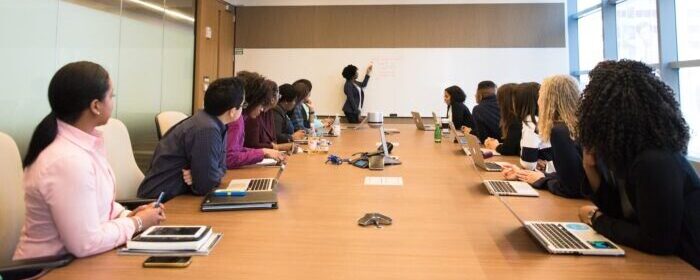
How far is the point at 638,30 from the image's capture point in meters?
4.83

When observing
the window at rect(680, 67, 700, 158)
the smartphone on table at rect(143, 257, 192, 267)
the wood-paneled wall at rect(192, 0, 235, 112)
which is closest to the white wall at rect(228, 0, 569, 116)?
the wood-paneled wall at rect(192, 0, 235, 112)

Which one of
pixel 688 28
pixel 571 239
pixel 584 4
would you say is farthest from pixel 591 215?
pixel 584 4

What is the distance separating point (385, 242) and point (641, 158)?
731 mm

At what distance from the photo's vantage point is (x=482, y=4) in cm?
673

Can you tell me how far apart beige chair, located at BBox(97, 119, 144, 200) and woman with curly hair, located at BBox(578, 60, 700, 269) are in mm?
2057

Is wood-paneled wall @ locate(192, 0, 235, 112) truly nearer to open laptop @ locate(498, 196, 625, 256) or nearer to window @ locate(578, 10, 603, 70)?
open laptop @ locate(498, 196, 625, 256)

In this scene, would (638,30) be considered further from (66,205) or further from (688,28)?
(66,205)

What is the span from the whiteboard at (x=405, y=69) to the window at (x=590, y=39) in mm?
258

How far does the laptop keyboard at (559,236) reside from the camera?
1.22m

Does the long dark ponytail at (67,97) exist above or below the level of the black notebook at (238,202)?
above

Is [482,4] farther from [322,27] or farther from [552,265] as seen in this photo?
[552,265]

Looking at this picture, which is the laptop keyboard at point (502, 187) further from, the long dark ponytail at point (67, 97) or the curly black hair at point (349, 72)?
the curly black hair at point (349, 72)

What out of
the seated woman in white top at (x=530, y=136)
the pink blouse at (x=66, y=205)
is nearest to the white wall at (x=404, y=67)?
the seated woman in white top at (x=530, y=136)

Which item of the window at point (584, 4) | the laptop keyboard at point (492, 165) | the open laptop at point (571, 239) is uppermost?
the window at point (584, 4)
